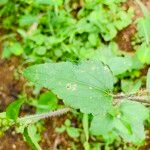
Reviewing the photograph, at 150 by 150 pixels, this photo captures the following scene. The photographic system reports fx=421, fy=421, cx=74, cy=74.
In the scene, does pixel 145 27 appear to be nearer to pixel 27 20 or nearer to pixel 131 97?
pixel 27 20

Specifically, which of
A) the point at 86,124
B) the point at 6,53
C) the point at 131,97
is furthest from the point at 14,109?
the point at 6,53

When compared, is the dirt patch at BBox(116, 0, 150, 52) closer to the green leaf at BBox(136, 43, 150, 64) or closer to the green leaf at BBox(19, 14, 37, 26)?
the green leaf at BBox(136, 43, 150, 64)

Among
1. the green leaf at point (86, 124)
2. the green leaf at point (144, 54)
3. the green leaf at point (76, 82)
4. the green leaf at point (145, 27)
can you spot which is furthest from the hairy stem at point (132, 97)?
the green leaf at point (145, 27)

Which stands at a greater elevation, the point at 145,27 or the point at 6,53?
the point at 145,27

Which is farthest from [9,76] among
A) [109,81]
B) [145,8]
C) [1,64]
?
[109,81]

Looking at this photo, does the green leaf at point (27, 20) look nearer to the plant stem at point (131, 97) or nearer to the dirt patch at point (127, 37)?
the dirt patch at point (127, 37)
